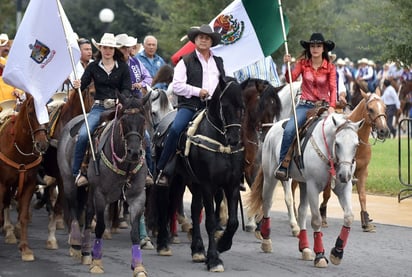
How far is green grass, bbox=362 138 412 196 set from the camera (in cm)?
2247

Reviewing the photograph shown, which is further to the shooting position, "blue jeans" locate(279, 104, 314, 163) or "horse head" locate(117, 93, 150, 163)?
"blue jeans" locate(279, 104, 314, 163)

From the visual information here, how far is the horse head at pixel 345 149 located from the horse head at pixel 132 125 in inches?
97.7

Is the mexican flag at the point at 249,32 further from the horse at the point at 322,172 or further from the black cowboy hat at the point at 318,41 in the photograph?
the horse at the point at 322,172

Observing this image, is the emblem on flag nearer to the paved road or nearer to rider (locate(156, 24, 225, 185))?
rider (locate(156, 24, 225, 185))

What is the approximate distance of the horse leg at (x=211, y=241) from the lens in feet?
43.2

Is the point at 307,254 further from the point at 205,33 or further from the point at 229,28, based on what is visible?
the point at 229,28

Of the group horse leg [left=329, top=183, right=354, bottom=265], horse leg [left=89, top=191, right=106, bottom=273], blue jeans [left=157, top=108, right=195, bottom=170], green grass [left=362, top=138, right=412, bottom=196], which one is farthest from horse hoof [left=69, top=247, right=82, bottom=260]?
green grass [left=362, top=138, right=412, bottom=196]

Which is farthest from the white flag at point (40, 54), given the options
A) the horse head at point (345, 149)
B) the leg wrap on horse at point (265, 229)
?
the horse head at point (345, 149)

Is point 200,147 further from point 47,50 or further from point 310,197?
point 47,50

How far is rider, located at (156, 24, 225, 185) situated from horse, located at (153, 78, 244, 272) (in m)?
0.19

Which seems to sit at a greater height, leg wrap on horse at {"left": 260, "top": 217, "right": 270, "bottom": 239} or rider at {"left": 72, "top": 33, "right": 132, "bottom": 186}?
rider at {"left": 72, "top": 33, "right": 132, "bottom": 186}

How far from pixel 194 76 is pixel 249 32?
9.56 feet

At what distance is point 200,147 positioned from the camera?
44.8ft

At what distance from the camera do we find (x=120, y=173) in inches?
514
